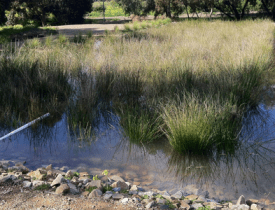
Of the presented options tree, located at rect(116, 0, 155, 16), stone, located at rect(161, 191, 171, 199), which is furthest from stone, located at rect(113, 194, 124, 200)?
tree, located at rect(116, 0, 155, 16)

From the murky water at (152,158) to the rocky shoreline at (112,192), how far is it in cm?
18

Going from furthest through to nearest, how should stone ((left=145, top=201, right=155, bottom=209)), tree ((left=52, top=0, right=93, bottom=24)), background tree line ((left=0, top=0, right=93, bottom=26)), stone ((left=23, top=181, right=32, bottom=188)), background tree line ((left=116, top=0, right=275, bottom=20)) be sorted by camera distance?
1. tree ((left=52, top=0, right=93, bottom=24))
2. background tree line ((left=0, top=0, right=93, bottom=26))
3. background tree line ((left=116, top=0, right=275, bottom=20))
4. stone ((left=23, top=181, right=32, bottom=188))
5. stone ((left=145, top=201, right=155, bottom=209))

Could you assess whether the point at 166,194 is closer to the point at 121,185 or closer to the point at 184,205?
the point at 184,205

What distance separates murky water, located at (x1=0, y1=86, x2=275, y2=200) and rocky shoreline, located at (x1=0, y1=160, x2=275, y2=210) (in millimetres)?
176

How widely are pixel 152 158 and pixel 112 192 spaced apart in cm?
90

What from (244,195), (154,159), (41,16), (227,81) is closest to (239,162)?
(244,195)

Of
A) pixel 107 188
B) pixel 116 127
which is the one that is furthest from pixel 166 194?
pixel 116 127

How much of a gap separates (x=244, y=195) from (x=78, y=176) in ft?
4.82

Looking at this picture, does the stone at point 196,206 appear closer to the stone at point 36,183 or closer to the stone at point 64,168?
the stone at point 36,183

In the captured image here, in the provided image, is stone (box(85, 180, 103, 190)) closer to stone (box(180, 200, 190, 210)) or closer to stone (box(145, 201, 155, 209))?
stone (box(145, 201, 155, 209))

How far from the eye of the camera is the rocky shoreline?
7.27 ft

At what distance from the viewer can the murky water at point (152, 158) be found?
107 inches

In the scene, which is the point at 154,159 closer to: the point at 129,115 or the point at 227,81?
the point at 129,115

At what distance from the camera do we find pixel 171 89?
453 centimetres
